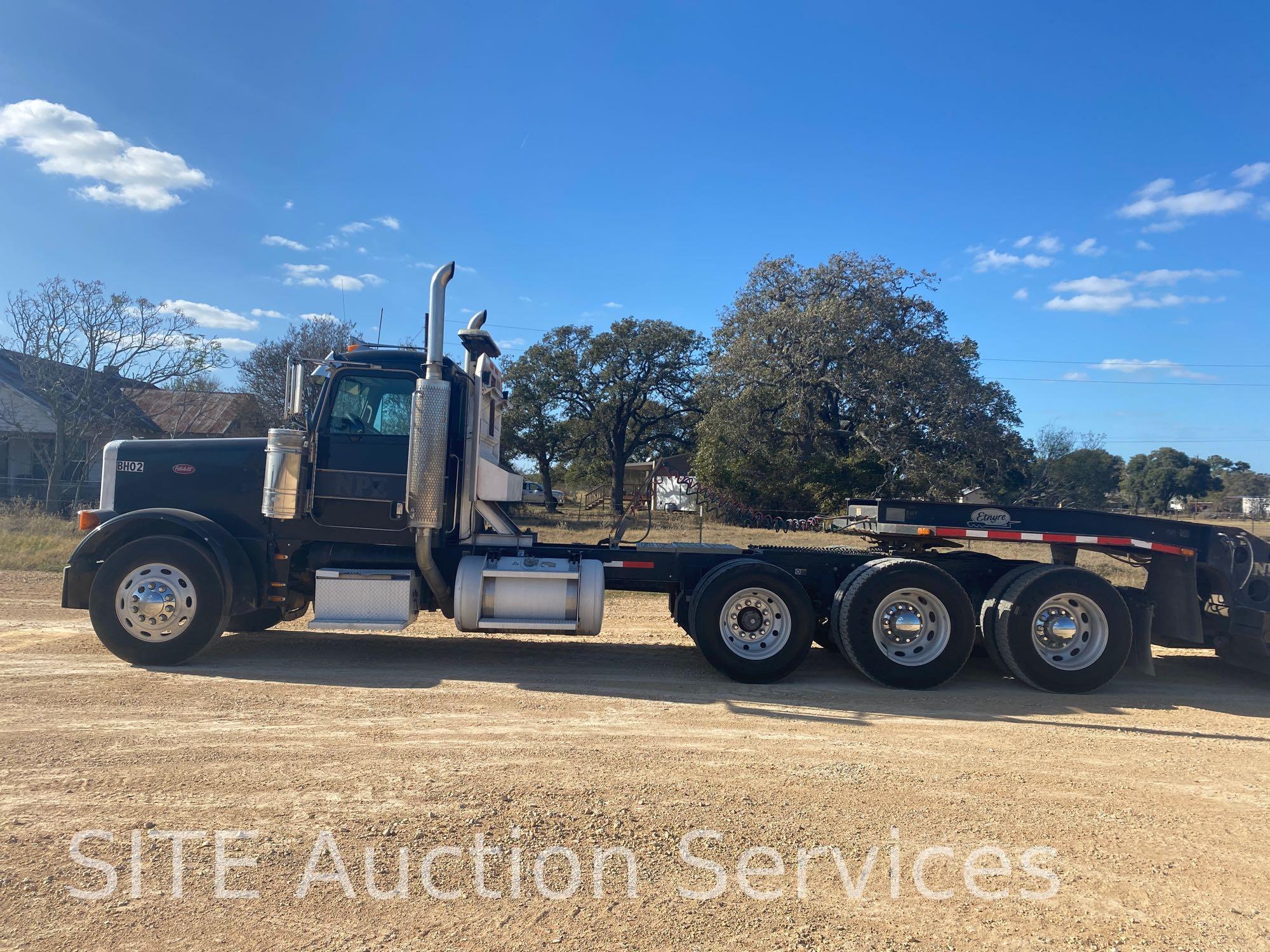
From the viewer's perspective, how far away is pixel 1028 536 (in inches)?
296

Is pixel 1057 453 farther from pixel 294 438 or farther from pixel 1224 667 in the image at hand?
pixel 294 438

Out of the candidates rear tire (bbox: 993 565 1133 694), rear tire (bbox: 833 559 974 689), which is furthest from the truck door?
rear tire (bbox: 993 565 1133 694)

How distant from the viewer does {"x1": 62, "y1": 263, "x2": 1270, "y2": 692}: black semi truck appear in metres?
7.13

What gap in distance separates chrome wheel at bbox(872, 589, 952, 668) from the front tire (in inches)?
239

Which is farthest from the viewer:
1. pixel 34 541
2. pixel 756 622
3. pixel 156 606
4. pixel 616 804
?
pixel 34 541

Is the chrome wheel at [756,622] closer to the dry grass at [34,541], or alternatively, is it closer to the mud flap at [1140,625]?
the mud flap at [1140,625]

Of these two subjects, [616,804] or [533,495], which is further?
[533,495]

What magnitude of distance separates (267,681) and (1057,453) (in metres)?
51.3

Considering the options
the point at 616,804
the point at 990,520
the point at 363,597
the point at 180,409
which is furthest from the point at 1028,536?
the point at 180,409

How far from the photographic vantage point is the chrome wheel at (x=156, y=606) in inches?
274

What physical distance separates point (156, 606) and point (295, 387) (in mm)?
2300

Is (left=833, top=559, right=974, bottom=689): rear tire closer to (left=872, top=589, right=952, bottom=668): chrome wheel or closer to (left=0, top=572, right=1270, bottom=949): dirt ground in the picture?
(left=872, top=589, right=952, bottom=668): chrome wheel

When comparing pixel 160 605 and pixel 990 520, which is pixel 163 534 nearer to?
pixel 160 605

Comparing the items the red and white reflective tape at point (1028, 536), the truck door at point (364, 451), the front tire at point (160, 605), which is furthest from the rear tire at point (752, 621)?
the front tire at point (160, 605)
